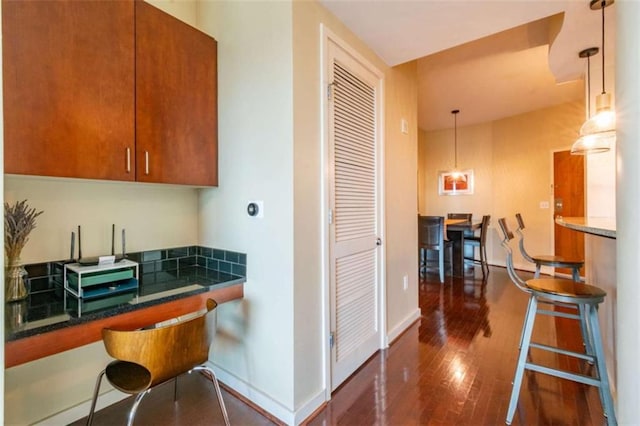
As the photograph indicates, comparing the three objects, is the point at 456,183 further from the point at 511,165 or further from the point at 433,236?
the point at 433,236

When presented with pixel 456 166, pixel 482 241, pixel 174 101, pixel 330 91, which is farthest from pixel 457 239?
pixel 174 101

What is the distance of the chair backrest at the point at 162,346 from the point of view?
1177mm

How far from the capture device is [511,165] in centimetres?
544

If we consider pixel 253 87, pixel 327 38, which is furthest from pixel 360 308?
pixel 327 38

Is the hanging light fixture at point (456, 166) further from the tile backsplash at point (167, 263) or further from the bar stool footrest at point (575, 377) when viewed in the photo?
the tile backsplash at point (167, 263)

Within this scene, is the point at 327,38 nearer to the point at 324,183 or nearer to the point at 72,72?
the point at 324,183

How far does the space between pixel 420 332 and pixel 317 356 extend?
55.4 inches

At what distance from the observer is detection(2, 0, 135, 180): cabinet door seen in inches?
49.4

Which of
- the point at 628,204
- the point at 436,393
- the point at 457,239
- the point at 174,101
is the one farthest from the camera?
the point at 457,239

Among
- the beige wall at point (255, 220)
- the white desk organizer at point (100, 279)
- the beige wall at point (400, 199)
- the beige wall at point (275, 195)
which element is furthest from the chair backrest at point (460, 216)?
the white desk organizer at point (100, 279)

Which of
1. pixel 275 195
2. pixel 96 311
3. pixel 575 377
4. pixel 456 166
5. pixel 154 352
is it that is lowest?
pixel 575 377

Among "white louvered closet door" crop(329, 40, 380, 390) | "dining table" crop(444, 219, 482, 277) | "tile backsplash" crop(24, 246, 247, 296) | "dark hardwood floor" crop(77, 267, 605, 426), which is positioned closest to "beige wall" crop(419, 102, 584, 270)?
"dining table" crop(444, 219, 482, 277)

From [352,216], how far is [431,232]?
2943 mm

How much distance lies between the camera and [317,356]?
5.81 feet
